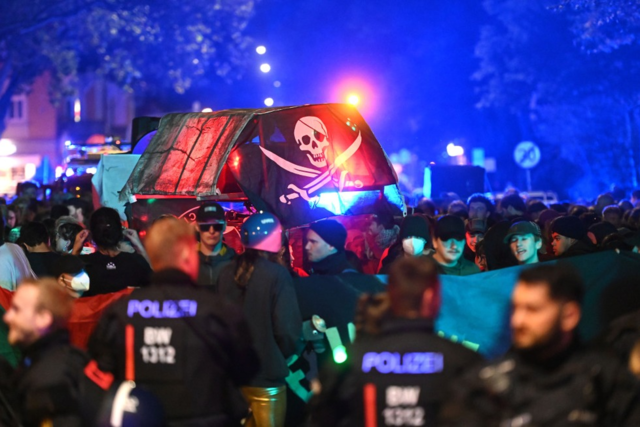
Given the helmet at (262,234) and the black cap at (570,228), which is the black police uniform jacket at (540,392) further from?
the black cap at (570,228)

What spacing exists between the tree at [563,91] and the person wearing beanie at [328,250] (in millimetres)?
29553

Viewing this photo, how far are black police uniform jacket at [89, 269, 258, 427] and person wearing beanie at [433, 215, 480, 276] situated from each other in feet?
10.1

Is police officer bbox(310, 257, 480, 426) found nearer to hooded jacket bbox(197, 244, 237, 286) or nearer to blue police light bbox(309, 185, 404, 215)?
hooded jacket bbox(197, 244, 237, 286)

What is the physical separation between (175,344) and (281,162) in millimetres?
5011

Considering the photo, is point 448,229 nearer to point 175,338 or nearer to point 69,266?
point 69,266

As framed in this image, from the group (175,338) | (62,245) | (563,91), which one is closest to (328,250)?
(175,338)

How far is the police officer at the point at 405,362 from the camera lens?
4.21 m

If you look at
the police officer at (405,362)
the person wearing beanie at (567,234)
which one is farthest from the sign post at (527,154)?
the police officer at (405,362)

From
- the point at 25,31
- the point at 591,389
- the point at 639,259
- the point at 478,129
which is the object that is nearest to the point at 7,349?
the point at 591,389

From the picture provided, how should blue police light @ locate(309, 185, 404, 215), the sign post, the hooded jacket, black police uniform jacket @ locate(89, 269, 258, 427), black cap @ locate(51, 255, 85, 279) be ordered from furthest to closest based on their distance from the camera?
the sign post → blue police light @ locate(309, 185, 404, 215) → the hooded jacket → black cap @ locate(51, 255, 85, 279) → black police uniform jacket @ locate(89, 269, 258, 427)

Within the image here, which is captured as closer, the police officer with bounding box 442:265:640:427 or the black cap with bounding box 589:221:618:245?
the police officer with bounding box 442:265:640:427

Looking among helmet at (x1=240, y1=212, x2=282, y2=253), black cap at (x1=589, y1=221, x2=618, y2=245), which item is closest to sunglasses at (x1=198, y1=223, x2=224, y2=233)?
helmet at (x1=240, y1=212, x2=282, y2=253)

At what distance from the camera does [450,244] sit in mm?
7895

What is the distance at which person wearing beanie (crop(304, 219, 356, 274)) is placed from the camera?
7.88 m
